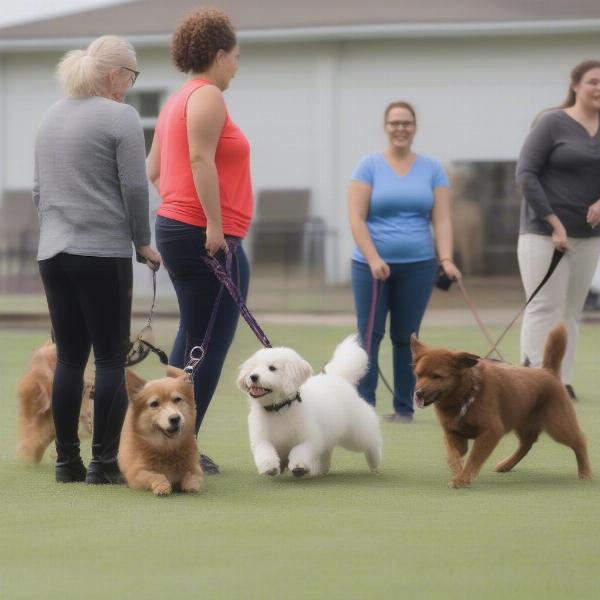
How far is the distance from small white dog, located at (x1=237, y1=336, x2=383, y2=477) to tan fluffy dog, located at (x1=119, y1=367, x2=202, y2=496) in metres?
0.30

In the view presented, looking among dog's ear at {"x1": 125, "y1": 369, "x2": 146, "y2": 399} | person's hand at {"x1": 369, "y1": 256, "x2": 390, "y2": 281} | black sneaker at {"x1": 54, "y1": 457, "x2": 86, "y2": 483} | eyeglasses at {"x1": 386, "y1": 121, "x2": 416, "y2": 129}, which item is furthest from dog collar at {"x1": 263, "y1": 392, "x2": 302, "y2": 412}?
eyeglasses at {"x1": 386, "y1": 121, "x2": 416, "y2": 129}

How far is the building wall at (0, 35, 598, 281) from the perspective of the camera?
20469 mm

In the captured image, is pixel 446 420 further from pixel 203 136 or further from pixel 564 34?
pixel 564 34

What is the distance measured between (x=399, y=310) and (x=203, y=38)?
8.51 feet

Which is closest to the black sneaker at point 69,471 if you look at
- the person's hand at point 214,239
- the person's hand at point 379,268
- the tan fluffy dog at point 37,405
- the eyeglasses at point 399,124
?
the tan fluffy dog at point 37,405

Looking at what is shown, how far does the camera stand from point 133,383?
19.9 ft

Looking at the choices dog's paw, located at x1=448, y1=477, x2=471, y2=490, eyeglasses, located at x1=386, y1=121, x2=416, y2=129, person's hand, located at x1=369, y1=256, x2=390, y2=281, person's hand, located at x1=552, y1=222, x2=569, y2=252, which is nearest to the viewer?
dog's paw, located at x1=448, y1=477, x2=471, y2=490

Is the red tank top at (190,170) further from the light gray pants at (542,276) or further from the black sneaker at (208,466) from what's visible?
the light gray pants at (542,276)

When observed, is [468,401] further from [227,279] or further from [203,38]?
[203,38]

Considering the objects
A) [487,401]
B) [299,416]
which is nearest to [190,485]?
[299,416]

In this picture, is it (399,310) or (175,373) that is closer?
(175,373)

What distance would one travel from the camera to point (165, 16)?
22625 millimetres

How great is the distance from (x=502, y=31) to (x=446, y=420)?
14.7m

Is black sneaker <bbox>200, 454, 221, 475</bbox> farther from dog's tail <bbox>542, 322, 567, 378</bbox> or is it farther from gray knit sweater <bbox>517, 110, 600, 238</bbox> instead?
gray knit sweater <bbox>517, 110, 600, 238</bbox>
